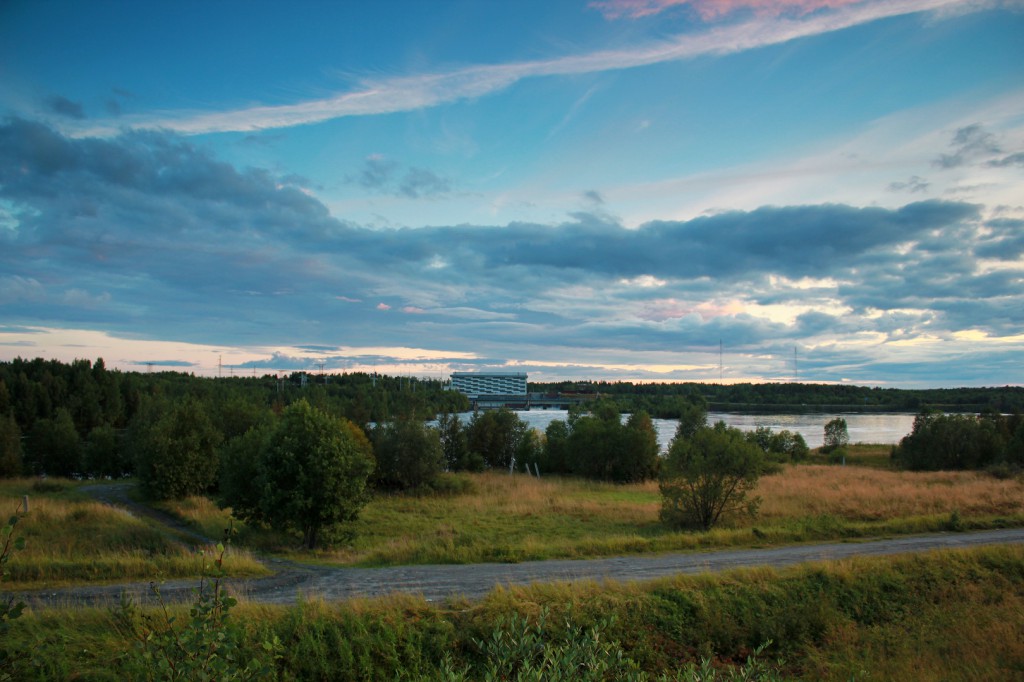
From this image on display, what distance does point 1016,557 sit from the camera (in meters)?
15.5

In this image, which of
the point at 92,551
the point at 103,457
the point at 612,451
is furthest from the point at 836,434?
the point at 103,457

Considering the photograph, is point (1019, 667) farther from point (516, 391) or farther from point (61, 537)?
point (516, 391)

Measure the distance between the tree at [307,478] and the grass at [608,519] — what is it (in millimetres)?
1091

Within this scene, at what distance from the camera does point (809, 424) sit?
11388 centimetres

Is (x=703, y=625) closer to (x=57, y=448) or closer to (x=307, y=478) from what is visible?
(x=307, y=478)

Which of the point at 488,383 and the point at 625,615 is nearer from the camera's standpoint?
the point at 625,615

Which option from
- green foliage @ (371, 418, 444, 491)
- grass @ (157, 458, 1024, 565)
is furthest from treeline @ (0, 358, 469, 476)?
grass @ (157, 458, 1024, 565)

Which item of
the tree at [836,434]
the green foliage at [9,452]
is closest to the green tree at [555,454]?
the tree at [836,434]

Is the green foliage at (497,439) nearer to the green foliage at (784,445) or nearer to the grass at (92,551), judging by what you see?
the green foliage at (784,445)

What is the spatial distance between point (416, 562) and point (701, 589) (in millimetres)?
8746

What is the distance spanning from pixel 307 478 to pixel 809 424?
366 ft

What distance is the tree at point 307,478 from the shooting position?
2242 centimetres

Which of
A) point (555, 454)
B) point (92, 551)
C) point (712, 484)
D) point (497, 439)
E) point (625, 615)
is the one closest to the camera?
point (625, 615)

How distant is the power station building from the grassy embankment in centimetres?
13707
